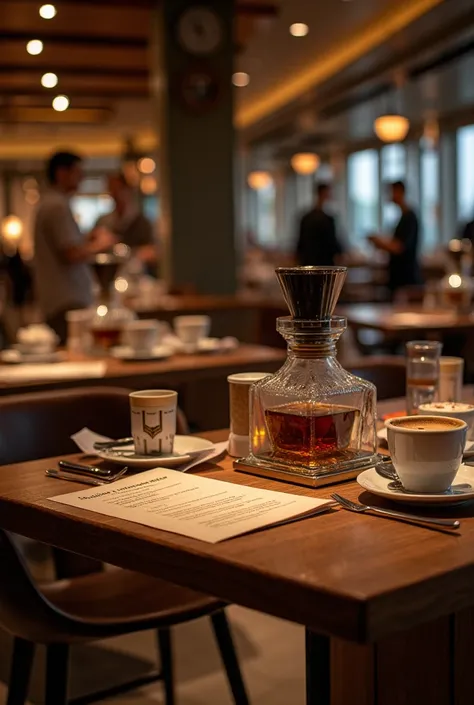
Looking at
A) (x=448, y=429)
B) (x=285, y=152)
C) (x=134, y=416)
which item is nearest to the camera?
(x=448, y=429)

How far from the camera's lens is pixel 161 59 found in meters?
7.72

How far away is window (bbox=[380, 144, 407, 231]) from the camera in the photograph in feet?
52.7

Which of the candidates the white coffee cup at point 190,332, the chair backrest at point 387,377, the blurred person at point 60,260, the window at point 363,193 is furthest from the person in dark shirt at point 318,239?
the window at point 363,193

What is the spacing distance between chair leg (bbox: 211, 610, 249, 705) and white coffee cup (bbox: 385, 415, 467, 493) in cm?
89

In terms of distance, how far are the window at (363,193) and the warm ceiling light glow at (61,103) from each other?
5.49 metres

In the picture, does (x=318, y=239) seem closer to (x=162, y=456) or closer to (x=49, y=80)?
(x=49, y=80)

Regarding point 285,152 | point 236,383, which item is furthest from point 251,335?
point 285,152

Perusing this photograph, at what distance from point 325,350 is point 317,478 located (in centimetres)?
19

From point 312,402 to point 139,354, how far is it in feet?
5.73

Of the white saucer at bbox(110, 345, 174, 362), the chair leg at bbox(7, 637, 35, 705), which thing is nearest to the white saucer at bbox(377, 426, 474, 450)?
the chair leg at bbox(7, 637, 35, 705)

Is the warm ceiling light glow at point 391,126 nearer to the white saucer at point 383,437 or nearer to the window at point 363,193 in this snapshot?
the window at point 363,193

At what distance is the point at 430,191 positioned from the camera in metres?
15.1

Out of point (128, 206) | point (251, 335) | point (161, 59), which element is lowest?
point (251, 335)

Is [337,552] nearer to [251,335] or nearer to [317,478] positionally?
[317,478]
